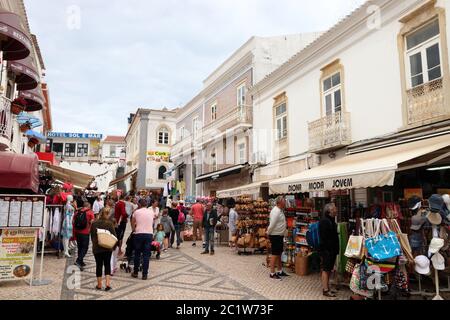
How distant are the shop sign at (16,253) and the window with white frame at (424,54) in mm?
9802

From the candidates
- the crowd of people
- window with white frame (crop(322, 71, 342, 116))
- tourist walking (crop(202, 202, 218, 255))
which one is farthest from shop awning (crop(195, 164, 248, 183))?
tourist walking (crop(202, 202, 218, 255))

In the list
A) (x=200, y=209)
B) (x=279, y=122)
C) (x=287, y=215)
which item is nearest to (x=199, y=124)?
(x=279, y=122)

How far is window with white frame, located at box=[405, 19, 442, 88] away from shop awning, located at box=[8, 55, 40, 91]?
11.5 m

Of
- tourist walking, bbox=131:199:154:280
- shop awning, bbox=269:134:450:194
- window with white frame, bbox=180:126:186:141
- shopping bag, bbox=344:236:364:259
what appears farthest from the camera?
window with white frame, bbox=180:126:186:141

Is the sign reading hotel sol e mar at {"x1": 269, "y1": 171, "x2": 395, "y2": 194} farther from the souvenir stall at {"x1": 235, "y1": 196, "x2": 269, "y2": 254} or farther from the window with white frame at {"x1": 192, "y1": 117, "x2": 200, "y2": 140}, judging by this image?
the window with white frame at {"x1": 192, "y1": 117, "x2": 200, "y2": 140}

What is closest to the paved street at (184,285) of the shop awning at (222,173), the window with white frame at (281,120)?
the window with white frame at (281,120)

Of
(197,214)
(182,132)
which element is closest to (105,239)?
(197,214)

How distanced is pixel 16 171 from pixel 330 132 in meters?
9.39

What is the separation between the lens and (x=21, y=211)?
6797 millimetres

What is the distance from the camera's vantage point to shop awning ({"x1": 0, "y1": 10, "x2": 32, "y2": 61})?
8500 millimetres

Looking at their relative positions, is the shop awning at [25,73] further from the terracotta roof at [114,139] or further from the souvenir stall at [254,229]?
the terracotta roof at [114,139]

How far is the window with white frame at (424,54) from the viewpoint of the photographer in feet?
28.8

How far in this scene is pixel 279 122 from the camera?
16.1m

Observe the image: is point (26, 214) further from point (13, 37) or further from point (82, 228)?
point (13, 37)
